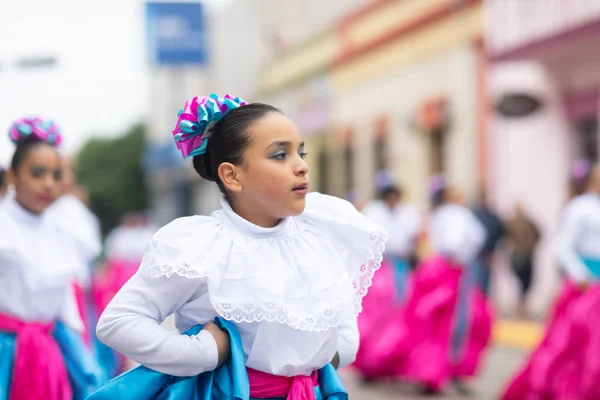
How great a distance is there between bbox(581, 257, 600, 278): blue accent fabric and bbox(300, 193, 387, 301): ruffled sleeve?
386 cm

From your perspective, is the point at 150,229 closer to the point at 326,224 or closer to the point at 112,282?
the point at 112,282

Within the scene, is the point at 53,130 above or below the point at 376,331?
above

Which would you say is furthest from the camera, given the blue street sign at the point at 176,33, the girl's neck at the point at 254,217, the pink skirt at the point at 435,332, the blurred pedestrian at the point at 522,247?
the blue street sign at the point at 176,33

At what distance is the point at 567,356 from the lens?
7.01 metres

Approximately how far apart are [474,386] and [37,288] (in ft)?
17.6

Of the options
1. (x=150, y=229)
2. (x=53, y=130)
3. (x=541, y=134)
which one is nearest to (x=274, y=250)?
(x=53, y=130)

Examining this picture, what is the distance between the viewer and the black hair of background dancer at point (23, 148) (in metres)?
4.58

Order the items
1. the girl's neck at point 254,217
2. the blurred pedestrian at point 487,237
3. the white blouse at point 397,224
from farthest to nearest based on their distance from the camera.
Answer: the blurred pedestrian at point 487,237, the white blouse at point 397,224, the girl's neck at point 254,217

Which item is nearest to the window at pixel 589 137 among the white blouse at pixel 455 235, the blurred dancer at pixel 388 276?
the blurred dancer at pixel 388 276

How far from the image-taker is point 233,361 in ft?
9.97

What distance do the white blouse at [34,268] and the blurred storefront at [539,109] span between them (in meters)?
11.4

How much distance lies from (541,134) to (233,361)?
46.1 ft

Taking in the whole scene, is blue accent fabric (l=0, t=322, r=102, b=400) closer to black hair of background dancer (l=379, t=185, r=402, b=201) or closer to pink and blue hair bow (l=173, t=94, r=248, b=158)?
pink and blue hair bow (l=173, t=94, r=248, b=158)

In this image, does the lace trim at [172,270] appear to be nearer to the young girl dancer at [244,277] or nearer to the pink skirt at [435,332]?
the young girl dancer at [244,277]
